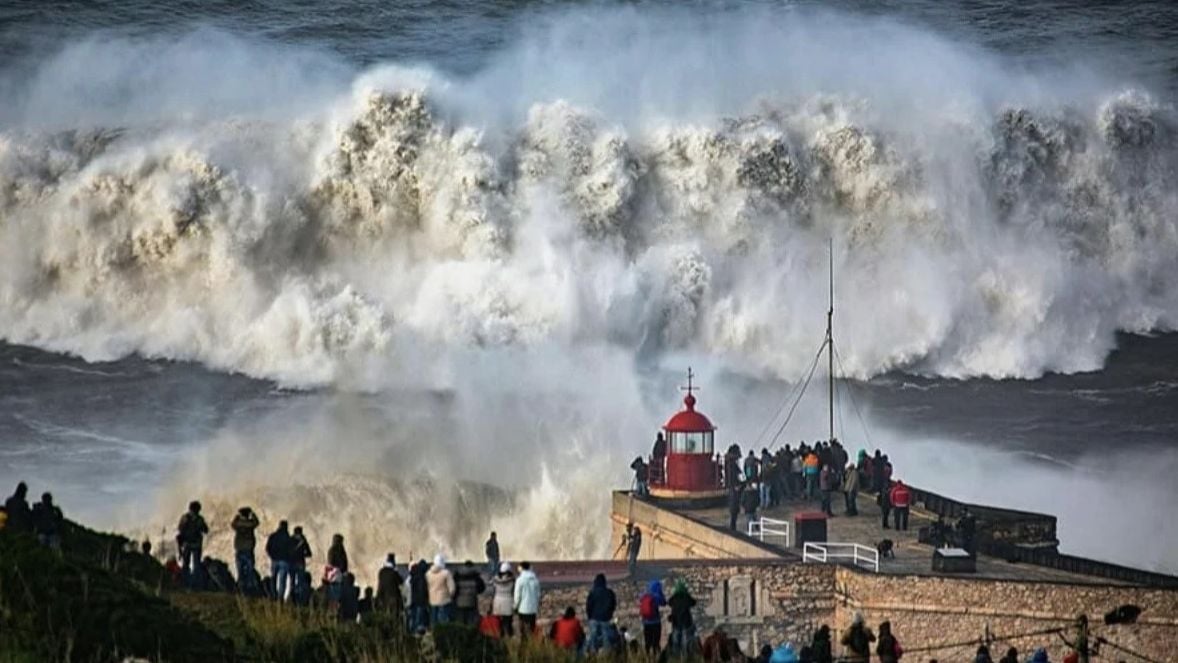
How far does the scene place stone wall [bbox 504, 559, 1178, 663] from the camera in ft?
91.9

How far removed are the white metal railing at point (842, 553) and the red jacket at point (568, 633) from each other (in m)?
9.15

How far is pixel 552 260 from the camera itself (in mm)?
51781

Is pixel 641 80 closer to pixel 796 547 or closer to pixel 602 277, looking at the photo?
pixel 602 277

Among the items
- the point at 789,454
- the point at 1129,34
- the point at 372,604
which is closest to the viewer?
the point at 372,604

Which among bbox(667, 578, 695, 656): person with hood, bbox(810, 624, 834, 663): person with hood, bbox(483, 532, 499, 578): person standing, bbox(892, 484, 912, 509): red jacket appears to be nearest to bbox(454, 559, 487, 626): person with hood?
bbox(667, 578, 695, 656): person with hood

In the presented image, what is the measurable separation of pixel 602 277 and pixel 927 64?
13151 mm

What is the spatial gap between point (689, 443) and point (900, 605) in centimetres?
658

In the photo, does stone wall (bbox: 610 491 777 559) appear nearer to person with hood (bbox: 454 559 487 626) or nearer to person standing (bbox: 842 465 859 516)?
person standing (bbox: 842 465 859 516)

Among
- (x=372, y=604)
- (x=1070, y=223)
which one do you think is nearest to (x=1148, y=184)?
(x=1070, y=223)

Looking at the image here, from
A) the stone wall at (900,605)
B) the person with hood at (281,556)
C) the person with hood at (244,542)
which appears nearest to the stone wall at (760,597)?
the stone wall at (900,605)

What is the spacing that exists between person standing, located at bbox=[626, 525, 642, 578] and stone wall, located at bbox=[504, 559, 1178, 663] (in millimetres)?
408

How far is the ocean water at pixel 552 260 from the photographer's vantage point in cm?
4569

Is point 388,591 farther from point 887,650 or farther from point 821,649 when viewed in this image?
point 887,650

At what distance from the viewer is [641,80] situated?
5794 centimetres
